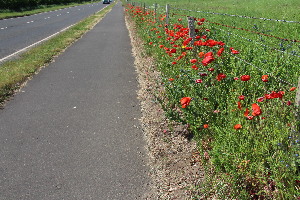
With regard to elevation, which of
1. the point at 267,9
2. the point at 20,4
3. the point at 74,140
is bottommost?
the point at 20,4

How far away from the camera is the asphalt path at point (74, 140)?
11.4ft

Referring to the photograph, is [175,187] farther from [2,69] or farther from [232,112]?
[2,69]

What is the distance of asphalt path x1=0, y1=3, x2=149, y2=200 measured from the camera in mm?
3488

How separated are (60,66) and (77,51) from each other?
2.58m

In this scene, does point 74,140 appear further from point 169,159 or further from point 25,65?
point 25,65

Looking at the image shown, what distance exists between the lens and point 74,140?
4.58m

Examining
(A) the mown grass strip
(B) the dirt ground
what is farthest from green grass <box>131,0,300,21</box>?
(B) the dirt ground

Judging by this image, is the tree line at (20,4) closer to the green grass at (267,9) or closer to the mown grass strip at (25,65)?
the green grass at (267,9)

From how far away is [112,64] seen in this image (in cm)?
955

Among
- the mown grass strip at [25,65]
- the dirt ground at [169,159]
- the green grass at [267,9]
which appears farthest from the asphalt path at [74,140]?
the green grass at [267,9]

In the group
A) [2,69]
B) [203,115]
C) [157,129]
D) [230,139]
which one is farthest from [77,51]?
[230,139]

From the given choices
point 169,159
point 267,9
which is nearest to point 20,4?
point 267,9

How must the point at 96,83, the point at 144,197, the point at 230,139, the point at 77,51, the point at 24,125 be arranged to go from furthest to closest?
the point at 77,51 → the point at 96,83 → the point at 24,125 → the point at 144,197 → the point at 230,139

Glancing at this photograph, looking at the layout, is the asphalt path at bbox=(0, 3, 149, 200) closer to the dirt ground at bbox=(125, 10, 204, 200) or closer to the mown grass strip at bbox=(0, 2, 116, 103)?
the dirt ground at bbox=(125, 10, 204, 200)
